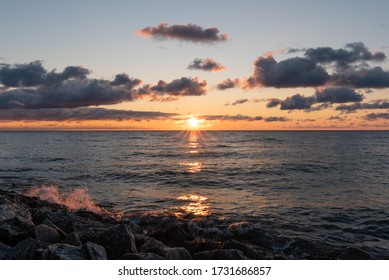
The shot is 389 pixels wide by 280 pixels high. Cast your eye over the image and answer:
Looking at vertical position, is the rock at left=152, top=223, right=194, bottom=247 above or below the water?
above

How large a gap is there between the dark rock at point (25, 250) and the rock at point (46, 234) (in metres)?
0.95

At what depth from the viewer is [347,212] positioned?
19.9m

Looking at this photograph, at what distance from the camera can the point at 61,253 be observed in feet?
26.9

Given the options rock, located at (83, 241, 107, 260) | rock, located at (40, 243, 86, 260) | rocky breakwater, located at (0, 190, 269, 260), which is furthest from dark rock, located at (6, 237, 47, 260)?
rock, located at (83, 241, 107, 260)

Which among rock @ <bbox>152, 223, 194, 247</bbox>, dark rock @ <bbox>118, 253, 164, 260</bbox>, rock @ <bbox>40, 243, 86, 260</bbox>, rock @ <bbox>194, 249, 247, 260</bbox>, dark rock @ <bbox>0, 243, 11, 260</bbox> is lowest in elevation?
rock @ <bbox>152, 223, 194, 247</bbox>

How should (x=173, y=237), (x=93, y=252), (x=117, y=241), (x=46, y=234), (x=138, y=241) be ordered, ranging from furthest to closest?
(x=173, y=237) < (x=138, y=241) < (x=46, y=234) < (x=117, y=241) < (x=93, y=252)

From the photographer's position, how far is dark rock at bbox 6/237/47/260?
28.0 feet

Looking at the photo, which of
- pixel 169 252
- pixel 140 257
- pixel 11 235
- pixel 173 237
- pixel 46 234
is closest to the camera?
pixel 140 257

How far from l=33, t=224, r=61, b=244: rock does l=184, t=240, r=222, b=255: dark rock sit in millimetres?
4367

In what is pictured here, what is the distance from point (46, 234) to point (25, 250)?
1.49 metres

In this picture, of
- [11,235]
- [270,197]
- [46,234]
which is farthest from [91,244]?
[270,197]

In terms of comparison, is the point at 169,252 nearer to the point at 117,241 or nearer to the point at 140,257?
the point at 140,257

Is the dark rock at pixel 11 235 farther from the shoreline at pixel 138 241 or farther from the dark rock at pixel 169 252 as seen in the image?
the dark rock at pixel 169 252

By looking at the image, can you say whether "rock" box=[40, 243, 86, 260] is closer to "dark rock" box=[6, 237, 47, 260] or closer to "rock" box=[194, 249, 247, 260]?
"dark rock" box=[6, 237, 47, 260]
